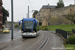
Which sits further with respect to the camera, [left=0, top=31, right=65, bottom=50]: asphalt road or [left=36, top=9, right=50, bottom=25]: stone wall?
[left=36, top=9, right=50, bottom=25]: stone wall

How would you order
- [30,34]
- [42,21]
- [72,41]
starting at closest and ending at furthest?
1. [72,41]
2. [30,34]
3. [42,21]

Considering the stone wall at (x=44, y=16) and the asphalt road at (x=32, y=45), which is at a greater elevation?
the stone wall at (x=44, y=16)

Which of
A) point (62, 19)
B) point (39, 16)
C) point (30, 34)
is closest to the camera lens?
point (30, 34)

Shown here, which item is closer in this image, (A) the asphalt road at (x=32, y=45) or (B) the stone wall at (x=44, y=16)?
(A) the asphalt road at (x=32, y=45)

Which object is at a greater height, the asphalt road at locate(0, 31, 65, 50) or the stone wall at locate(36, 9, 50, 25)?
the stone wall at locate(36, 9, 50, 25)

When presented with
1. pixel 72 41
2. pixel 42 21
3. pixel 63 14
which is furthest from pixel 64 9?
pixel 72 41

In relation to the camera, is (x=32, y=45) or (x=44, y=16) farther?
(x=44, y=16)

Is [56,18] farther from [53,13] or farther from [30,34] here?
[30,34]

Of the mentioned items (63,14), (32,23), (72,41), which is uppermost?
(63,14)

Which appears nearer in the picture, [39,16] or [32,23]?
[32,23]

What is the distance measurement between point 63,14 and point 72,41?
66022mm

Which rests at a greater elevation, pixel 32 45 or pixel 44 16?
pixel 44 16

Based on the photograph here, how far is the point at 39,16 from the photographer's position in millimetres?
101250

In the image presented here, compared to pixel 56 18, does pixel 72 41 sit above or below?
below
